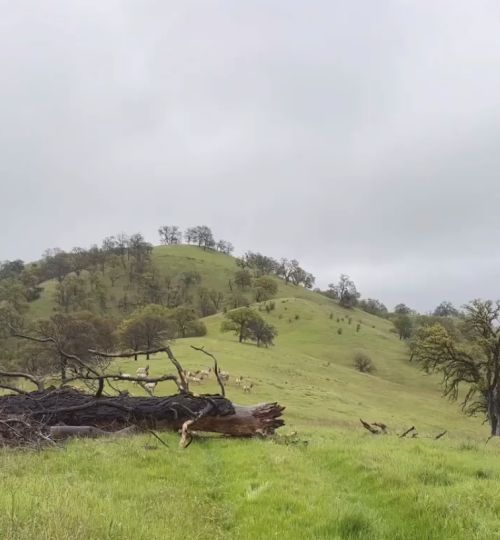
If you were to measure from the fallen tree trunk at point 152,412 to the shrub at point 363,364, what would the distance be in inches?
3253

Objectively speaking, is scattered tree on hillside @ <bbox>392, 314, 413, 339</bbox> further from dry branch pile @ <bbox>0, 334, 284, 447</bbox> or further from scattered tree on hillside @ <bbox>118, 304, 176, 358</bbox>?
dry branch pile @ <bbox>0, 334, 284, 447</bbox>

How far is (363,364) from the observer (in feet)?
317

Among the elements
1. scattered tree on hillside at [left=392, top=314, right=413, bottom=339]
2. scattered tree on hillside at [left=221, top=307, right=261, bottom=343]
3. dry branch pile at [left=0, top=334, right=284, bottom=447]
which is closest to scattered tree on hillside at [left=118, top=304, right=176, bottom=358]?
scattered tree on hillside at [left=221, top=307, right=261, bottom=343]

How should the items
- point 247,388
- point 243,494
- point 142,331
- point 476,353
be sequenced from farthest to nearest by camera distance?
point 142,331 → point 247,388 → point 476,353 → point 243,494

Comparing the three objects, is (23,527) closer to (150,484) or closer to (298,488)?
(150,484)

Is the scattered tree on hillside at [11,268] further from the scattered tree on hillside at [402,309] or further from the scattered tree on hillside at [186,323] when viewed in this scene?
the scattered tree on hillside at [402,309]

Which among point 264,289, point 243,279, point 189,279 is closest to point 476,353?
point 264,289

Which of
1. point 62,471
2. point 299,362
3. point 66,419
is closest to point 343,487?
point 62,471

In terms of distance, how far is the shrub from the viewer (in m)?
96.0

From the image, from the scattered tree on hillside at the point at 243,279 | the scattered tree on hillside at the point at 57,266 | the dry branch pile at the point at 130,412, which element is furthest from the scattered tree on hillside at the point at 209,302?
the dry branch pile at the point at 130,412

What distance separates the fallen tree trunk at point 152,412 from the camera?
15.2 m

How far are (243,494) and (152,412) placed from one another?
27.0 ft

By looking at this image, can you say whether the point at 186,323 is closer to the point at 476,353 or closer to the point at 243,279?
the point at 243,279

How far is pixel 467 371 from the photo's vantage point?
125 ft
